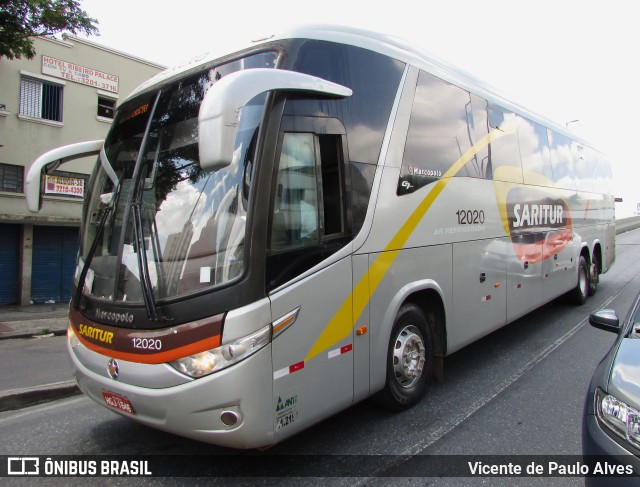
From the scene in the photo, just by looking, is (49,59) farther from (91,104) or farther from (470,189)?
(470,189)

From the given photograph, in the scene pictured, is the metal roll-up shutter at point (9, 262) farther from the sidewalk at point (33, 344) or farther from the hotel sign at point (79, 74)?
the hotel sign at point (79, 74)

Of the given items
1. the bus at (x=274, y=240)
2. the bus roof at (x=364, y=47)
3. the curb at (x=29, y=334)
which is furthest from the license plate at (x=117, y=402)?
the curb at (x=29, y=334)

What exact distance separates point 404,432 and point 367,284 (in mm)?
1358

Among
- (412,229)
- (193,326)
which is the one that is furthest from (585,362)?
(193,326)

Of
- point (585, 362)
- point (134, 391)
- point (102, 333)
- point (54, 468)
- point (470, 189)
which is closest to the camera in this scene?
point (134, 391)

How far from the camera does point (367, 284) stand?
11.8 feet

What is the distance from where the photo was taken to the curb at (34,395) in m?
4.90

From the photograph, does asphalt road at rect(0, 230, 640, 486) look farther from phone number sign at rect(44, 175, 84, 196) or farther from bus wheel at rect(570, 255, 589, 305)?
phone number sign at rect(44, 175, 84, 196)

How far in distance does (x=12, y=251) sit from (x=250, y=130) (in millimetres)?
15381

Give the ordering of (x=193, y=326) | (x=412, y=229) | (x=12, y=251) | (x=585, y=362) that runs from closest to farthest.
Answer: (x=193, y=326) → (x=412, y=229) → (x=585, y=362) → (x=12, y=251)

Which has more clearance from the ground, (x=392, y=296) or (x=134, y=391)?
(x=392, y=296)

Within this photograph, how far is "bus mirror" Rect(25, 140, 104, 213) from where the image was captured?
13.1ft

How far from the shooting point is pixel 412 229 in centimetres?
412

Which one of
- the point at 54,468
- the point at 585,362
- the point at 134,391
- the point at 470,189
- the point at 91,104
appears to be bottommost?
the point at 54,468
